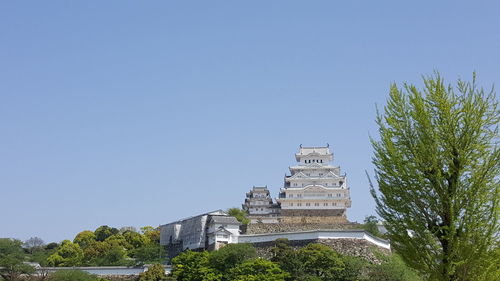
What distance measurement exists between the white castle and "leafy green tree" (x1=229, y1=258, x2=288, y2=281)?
647 inches

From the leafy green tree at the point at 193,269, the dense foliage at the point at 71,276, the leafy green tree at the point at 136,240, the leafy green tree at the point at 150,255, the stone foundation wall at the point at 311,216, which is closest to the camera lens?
the leafy green tree at the point at 193,269

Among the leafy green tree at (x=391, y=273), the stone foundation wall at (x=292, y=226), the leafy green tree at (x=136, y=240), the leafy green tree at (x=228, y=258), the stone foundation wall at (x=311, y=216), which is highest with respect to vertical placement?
the stone foundation wall at (x=311, y=216)

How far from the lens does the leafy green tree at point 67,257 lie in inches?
2067

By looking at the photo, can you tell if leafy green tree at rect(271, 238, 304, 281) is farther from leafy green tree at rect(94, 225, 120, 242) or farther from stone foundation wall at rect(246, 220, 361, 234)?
leafy green tree at rect(94, 225, 120, 242)

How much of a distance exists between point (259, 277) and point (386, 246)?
1242 centimetres

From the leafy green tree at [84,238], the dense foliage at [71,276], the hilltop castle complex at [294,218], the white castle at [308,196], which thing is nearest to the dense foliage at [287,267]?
the hilltop castle complex at [294,218]

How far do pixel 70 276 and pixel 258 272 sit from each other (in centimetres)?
1309

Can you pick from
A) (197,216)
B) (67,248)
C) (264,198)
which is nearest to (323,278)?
(197,216)

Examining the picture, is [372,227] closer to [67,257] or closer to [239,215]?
[239,215]

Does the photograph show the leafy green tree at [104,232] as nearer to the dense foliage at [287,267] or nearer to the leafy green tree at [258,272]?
the dense foliage at [287,267]

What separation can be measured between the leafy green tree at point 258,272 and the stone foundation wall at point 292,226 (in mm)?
11503

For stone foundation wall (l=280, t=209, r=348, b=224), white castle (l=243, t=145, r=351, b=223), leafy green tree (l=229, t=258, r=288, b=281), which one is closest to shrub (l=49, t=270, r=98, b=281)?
leafy green tree (l=229, t=258, r=288, b=281)

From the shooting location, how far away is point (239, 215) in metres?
56.5

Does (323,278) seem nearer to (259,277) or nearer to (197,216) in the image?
(259,277)
